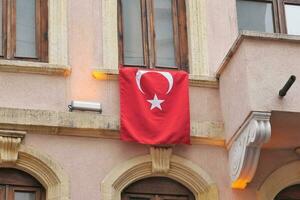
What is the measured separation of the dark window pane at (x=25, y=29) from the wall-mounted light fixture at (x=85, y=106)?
1131 mm

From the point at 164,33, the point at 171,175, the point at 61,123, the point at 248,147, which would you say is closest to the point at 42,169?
the point at 61,123

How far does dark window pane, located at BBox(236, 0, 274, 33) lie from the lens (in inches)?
648

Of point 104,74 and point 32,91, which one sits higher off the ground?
point 104,74

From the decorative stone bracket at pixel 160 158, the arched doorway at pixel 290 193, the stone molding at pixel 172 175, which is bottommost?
the arched doorway at pixel 290 193

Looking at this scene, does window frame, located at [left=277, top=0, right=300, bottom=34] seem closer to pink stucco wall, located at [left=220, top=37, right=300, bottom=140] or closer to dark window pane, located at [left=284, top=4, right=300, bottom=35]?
dark window pane, located at [left=284, top=4, right=300, bottom=35]

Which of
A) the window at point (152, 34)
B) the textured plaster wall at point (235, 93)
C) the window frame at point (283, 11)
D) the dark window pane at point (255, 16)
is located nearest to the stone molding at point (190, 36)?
the window at point (152, 34)

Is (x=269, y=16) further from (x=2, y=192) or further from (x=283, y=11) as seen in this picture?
(x=2, y=192)

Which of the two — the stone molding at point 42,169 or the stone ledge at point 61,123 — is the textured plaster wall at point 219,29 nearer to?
the stone ledge at point 61,123

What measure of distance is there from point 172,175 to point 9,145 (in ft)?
8.49

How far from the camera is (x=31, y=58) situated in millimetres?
15070

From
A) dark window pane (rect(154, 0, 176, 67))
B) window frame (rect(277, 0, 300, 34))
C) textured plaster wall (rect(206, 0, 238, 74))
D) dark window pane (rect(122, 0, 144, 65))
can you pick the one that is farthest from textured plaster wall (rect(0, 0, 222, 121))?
window frame (rect(277, 0, 300, 34))

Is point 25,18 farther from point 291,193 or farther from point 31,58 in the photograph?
point 291,193

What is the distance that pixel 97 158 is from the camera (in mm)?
14531

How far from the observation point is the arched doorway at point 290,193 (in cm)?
1509
